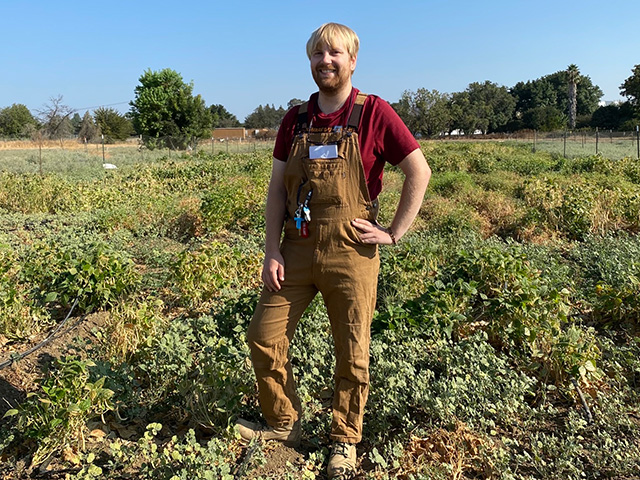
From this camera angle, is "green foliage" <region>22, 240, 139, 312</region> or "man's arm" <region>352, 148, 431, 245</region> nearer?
"man's arm" <region>352, 148, 431, 245</region>

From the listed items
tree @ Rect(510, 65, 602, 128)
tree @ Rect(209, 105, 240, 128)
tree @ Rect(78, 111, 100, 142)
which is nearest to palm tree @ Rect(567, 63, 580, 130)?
tree @ Rect(510, 65, 602, 128)

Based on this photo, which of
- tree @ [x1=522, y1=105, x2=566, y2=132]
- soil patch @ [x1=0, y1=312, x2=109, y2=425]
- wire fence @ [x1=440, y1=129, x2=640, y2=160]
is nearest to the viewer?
soil patch @ [x1=0, y1=312, x2=109, y2=425]

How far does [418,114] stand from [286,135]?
60664mm

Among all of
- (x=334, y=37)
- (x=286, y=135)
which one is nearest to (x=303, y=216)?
(x=286, y=135)

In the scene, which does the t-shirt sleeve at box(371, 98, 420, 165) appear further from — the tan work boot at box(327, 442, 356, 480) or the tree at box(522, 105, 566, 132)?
the tree at box(522, 105, 566, 132)

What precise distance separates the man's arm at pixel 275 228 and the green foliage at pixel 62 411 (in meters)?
1.07

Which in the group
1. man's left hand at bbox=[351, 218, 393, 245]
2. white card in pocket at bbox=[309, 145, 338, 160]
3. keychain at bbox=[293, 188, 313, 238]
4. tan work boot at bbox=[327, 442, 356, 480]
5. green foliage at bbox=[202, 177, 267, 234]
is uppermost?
white card in pocket at bbox=[309, 145, 338, 160]

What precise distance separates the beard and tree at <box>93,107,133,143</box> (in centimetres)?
5453

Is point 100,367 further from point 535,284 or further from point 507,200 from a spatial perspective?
point 507,200

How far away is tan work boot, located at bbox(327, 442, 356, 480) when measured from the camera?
2.35 meters

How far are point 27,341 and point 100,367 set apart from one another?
5.54 ft

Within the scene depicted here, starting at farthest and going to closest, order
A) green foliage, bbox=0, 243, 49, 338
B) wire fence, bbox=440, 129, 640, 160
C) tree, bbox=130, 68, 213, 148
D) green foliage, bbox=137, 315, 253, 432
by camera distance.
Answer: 1. tree, bbox=130, 68, 213, 148
2. wire fence, bbox=440, 129, 640, 160
3. green foliage, bbox=0, 243, 49, 338
4. green foliage, bbox=137, 315, 253, 432

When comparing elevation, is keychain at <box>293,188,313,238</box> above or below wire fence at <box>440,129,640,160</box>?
below

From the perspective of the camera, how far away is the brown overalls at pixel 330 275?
7.05 ft
